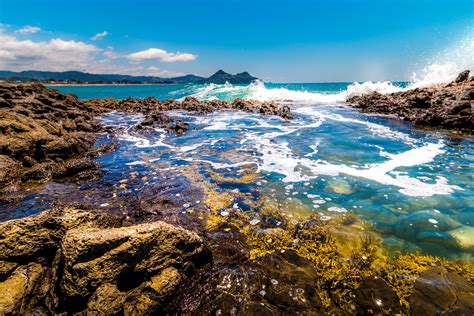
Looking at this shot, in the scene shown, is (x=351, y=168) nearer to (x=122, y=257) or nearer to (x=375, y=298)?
(x=375, y=298)

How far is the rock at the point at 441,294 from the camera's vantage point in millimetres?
3471

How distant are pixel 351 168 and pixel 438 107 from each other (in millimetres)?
14596

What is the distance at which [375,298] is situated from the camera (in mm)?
3709

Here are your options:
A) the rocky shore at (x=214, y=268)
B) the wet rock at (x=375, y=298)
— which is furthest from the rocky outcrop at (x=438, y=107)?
the wet rock at (x=375, y=298)

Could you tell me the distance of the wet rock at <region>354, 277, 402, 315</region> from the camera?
3.54 meters

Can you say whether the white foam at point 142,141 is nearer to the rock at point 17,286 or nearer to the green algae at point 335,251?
the green algae at point 335,251

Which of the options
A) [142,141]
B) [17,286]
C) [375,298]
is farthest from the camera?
[142,141]

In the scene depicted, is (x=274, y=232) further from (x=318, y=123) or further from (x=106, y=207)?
(x=318, y=123)

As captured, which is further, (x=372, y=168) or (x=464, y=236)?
(x=372, y=168)

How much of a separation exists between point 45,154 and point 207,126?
11.7 meters

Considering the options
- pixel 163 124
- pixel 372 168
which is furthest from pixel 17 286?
pixel 163 124

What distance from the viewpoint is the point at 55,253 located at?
380cm

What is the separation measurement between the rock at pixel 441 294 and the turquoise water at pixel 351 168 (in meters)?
0.76

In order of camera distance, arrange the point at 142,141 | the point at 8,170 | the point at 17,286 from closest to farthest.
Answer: the point at 17,286 < the point at 8,170 < the point at 142,141
